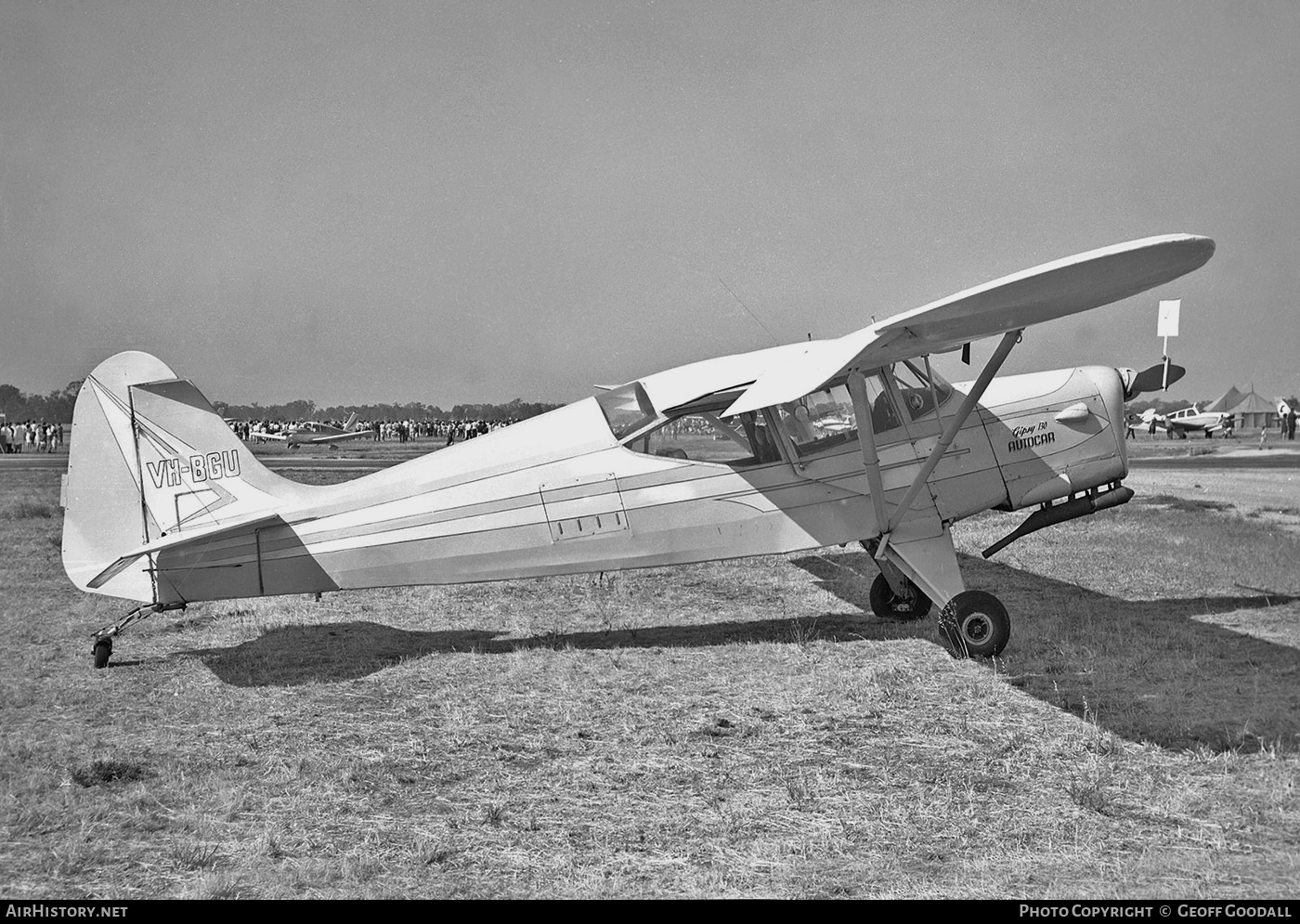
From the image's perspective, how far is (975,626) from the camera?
7.48 m

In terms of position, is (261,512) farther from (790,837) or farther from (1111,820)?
(1111,820)

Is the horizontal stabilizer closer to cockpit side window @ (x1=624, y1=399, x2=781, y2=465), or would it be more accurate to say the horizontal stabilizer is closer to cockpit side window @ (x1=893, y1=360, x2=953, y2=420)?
cockpit side window @ (x1=624, y1=399, x2=781, y2=465)

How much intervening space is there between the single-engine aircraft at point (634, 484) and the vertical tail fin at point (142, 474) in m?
0.01

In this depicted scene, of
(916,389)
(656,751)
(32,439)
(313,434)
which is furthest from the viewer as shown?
(313,434)

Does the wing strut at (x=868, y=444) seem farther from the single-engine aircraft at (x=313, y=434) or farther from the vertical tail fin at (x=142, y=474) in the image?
the single-engine aircraft at (x=313, y=434)

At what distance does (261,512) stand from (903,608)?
5.77 metres

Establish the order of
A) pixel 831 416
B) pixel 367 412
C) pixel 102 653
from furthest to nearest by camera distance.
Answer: pixel 367 412 < pixel 831 416 < pixel 102 653

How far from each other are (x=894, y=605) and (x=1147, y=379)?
318 cm

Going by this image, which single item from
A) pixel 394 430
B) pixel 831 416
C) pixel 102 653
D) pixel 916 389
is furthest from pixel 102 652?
pixel 394 430

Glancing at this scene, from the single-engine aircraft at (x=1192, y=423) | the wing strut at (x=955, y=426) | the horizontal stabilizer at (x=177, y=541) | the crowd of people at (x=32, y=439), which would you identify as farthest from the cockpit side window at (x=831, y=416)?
the single-engine aircraft at (x=1192, y=423)

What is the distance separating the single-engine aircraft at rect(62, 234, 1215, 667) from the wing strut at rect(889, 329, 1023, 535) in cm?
2

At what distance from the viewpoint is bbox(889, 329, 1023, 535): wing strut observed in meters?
7.29

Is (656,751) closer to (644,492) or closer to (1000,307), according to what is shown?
(644,492)

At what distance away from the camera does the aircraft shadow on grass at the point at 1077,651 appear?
227 inches
